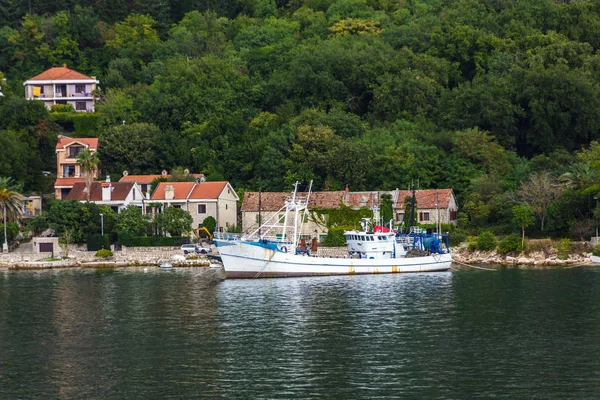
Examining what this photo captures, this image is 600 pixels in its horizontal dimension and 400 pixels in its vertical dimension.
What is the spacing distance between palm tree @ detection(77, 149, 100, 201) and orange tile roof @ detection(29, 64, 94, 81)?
2661 cm

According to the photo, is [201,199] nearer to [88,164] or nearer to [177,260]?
[177,260]

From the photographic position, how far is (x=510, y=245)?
8738 centimetres

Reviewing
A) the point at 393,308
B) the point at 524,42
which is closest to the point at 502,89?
the point at 524,42

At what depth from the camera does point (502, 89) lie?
106m

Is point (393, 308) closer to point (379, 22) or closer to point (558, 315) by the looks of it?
point (558, 315)

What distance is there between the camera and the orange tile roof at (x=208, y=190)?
99.8 m

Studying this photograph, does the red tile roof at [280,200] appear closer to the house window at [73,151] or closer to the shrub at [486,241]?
the shrub at [486,241]

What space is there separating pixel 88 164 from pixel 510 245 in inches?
1573

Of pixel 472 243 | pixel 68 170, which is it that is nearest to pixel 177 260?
pixel 472 243

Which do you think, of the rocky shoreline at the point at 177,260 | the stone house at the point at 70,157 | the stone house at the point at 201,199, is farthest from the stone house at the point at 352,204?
the stone house at the point at 70,157

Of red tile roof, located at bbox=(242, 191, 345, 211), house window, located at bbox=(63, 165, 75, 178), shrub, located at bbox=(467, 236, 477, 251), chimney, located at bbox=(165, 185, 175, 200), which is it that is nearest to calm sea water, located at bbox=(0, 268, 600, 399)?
shrub, located at bbox=(467, 236, 477, 251)

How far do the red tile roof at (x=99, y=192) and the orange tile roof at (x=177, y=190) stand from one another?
103 inches

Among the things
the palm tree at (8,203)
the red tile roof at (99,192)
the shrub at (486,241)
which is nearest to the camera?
the shrub at (486,241)

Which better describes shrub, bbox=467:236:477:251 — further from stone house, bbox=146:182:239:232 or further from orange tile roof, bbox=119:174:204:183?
orange tile roof, bbox=119:174:204:183
